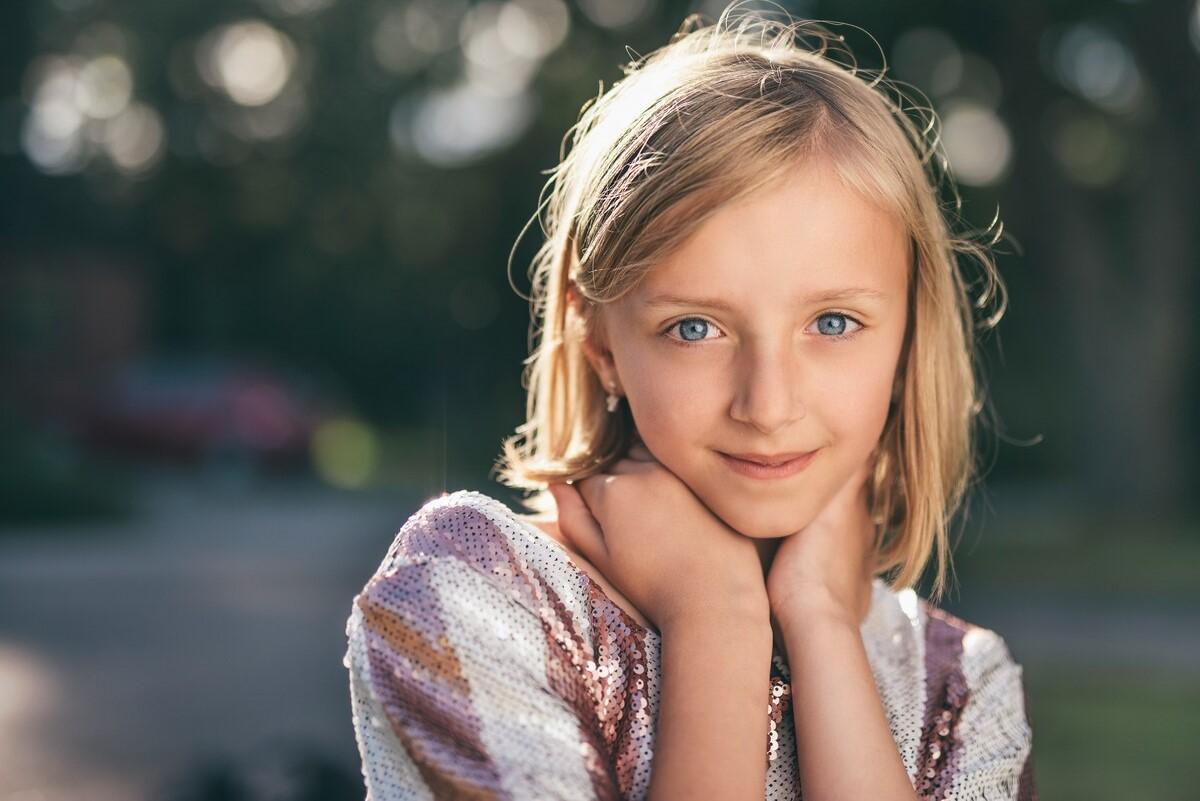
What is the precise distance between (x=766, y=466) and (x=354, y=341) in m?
28.8

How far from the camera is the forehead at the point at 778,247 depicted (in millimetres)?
1537

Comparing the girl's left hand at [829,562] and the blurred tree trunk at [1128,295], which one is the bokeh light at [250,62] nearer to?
the blurred tree trunk at [1128,295]

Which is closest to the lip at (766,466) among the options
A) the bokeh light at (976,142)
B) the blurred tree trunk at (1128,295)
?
the blurred tree trunk at (1128,295)

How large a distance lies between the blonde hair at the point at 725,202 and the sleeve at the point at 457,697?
40 centimetres

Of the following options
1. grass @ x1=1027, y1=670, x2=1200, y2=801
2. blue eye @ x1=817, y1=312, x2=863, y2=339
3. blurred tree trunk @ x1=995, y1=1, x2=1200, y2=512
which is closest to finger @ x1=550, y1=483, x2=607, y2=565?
blue eye @ x1=817, y1=312, x2=863, y2=339

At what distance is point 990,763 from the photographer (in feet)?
5.56

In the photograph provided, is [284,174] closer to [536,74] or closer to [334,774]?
[536,74]

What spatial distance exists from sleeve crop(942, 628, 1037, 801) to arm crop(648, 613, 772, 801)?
331 millimetres

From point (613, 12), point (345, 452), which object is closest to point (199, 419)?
point (345, 452)

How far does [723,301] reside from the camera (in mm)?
1543

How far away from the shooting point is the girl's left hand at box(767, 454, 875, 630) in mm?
1670

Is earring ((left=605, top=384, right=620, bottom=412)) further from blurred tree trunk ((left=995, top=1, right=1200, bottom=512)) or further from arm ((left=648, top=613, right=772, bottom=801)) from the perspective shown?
blurred tree trunk ((left=995, top=1, right=1200, bottom=512))

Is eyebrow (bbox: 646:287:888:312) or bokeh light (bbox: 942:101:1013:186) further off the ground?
bokeh light (bbox: 942:101:1013:186)

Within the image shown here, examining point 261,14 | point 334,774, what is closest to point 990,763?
point 334,774
